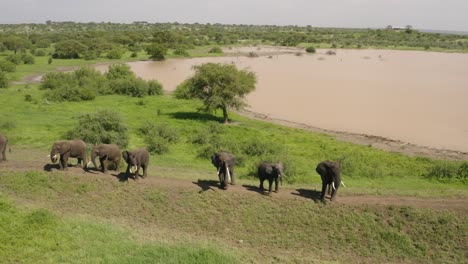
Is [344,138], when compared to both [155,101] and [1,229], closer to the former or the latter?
[155,101]

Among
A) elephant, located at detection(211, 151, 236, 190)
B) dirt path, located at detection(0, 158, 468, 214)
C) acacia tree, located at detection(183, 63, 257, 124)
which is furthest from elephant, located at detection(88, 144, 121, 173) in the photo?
acacia tree, located at detection(183, 63, 257, 124)

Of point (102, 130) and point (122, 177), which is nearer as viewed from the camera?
point (122, 177)

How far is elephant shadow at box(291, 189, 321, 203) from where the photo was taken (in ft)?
53.3

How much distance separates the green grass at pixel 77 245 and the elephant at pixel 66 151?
3.82 m

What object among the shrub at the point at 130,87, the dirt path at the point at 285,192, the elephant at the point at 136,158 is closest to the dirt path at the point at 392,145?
the dirt path at the point at 285,192

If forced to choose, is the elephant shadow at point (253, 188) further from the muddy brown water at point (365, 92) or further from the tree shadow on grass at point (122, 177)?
the muddy brown water at point (365, 92)

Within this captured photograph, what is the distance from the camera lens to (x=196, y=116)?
118ft

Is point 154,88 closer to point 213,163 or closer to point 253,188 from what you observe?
point 213,163

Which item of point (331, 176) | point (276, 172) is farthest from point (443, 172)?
point (276, 172)

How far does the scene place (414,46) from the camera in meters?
106

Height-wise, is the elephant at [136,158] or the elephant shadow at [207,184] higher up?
the elephant at [136,158]

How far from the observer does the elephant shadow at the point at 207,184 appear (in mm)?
16716

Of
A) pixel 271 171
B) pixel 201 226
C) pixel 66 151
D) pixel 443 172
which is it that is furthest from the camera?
pixel 443 172

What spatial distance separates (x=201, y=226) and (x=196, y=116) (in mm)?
21587
